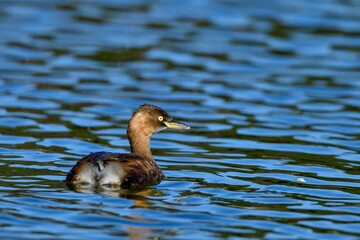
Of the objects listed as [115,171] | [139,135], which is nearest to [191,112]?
[139,135]

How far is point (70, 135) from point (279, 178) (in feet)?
10.8

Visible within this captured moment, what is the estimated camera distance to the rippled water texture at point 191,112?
398 inches

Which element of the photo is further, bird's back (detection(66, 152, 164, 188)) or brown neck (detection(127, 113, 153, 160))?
brown neck (detection(127, 113, 153, 160))

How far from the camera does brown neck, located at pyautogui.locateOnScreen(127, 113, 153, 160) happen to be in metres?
12.3

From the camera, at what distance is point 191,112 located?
53.0ft

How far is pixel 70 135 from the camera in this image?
14328 millimetres

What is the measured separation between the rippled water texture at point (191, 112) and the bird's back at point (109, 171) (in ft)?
0.51

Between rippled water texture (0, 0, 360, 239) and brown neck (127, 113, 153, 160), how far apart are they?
0.48 metres

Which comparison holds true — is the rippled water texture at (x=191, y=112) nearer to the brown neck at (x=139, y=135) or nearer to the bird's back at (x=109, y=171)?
the bird's back at (x=109, y=171)

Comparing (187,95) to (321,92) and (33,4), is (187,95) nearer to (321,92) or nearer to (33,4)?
(321,92)

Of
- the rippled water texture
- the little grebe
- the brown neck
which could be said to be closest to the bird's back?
the little grebe

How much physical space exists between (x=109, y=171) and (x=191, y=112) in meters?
A: 5.16

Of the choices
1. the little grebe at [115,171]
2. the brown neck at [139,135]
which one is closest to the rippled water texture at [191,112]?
the little grebe at [115,171]

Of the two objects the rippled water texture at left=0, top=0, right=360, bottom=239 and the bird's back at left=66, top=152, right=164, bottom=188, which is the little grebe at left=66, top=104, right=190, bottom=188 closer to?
the bird's back at left=66, top=152, right=164, bottom=188
